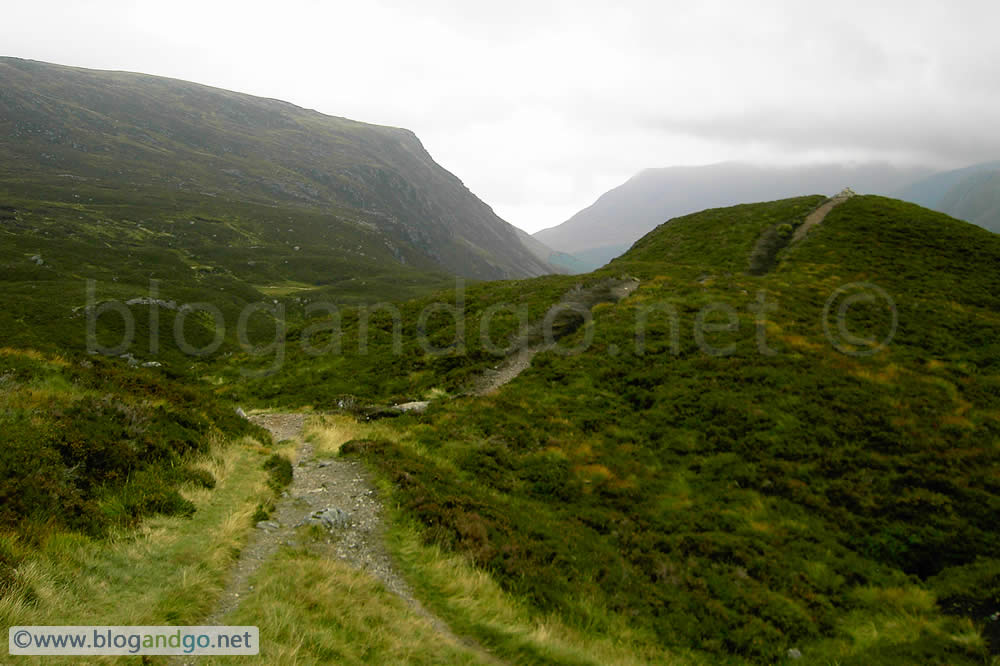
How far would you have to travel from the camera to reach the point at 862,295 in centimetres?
3538

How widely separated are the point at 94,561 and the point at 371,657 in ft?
16.5

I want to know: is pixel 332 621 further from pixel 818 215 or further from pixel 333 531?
pixel 818 215

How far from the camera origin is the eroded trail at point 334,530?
8.92 metres

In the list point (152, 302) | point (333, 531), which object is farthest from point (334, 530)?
point (152, 302)

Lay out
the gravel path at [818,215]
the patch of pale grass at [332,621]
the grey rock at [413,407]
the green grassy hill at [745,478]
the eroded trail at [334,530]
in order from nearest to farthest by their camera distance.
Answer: the patch of pale grass at [332,621]
the eroded trail at [334,530]
the green grassy hill at [745,478]
the grey rock at [413,407]
the gravel path at [818,215]

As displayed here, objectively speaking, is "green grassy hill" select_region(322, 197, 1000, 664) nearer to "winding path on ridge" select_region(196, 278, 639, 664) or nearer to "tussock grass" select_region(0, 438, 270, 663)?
"winding path on ridge" select_region(196, 278, 639, 664)

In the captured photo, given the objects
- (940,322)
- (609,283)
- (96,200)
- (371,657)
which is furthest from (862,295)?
(96,200)

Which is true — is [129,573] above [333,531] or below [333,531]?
above

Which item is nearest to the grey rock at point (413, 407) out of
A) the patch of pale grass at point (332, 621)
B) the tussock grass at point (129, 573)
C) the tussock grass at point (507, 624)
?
the tussock grass at point (507, 624)

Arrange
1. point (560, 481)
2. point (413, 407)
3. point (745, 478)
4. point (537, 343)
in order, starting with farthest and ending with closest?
point (537, 343) → point (413, 407) → point (560, 481) → point (745, 478)

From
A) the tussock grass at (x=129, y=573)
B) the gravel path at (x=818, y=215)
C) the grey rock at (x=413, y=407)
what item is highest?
the gravel path at (x=818, y=215)

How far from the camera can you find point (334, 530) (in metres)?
11.6

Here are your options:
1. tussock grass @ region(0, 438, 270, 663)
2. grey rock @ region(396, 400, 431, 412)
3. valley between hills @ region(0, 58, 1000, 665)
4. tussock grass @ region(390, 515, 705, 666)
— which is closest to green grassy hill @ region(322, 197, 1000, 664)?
valley between hills @ region(0, 58, 1000, 665)

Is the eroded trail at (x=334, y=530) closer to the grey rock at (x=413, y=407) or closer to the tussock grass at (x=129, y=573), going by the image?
the tussock grass at (x=129, y=573)
